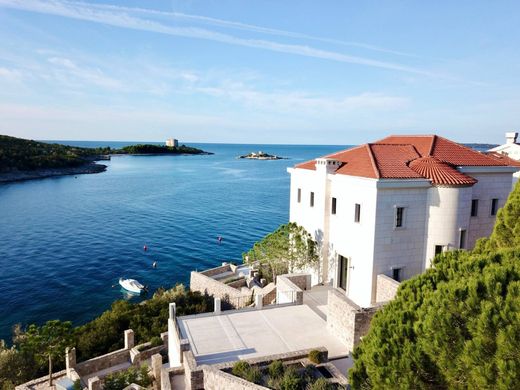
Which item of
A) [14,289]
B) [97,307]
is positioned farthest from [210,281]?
[14,289]

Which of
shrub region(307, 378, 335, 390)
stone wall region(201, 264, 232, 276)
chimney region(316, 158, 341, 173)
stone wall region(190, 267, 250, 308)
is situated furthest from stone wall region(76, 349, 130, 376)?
chimney region(316, 158, 341, 173)

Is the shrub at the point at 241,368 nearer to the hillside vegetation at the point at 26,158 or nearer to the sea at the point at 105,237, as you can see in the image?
the sea at the point at 105,237

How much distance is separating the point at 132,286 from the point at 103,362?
1593 centimetres

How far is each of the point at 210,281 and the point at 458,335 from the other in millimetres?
23472

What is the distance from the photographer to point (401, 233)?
20.1 metres

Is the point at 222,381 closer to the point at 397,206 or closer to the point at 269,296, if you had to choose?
the point at 397,206

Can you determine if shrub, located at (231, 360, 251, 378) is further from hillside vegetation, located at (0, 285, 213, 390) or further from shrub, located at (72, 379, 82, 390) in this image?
hillside vegetation, located at (0, 285, 213, 390)

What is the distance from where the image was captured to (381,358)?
8.73 meters

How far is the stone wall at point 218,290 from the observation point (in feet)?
87.5

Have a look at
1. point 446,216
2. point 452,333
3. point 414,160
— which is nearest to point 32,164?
point 414,160

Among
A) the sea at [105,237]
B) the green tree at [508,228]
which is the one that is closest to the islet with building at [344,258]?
the green tree at [508,228]

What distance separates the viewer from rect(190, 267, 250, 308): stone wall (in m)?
26.7

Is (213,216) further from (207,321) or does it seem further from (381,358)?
(381,358)

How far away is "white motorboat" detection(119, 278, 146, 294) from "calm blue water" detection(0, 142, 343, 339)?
0.77m
